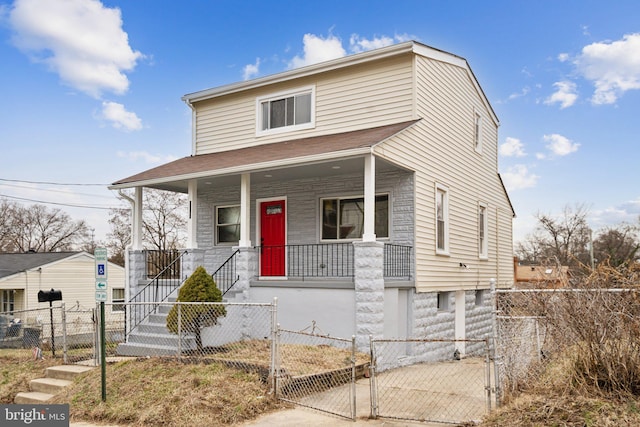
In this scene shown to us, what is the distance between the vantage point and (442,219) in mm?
13570

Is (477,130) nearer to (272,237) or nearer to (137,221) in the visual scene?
(272,237)

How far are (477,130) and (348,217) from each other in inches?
262

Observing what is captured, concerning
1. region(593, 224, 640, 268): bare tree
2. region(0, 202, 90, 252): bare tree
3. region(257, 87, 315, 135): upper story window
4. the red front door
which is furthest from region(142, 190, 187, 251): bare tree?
region(593, 224, 640, 268): bare tree

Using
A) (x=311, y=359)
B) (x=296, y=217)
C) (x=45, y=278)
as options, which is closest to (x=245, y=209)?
(x=296, y=217)

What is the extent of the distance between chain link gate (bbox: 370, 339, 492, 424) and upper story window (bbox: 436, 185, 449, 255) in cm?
243

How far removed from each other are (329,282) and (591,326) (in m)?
5.78

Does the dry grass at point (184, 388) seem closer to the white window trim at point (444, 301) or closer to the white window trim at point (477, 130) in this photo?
the white window trim at point (444, 301)

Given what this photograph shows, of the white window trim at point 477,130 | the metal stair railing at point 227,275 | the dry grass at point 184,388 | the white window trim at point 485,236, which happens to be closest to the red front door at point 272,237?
the metal stair railing at point 227,275

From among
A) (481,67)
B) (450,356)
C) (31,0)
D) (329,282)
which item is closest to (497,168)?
(481,67)

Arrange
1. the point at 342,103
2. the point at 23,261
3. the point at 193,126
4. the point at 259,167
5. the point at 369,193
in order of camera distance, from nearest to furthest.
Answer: the point at 369,193 < the point at 259,167 < the point at 342,103 < the point at 193,126 < the point at 23,261

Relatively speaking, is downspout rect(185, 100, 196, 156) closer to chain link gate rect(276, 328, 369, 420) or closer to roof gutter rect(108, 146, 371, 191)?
roof gutter rect(108, 146, 371, 191)

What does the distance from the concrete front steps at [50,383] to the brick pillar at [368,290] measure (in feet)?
16.3

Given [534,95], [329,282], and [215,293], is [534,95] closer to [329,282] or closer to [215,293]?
[329,282]

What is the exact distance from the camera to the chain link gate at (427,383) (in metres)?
6.78
